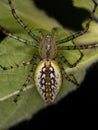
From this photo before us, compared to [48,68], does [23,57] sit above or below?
above

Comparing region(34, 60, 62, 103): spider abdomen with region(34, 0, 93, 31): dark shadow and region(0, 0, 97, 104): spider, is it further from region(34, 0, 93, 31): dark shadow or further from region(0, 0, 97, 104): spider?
region(34, 0, 93, 31): dark shadow

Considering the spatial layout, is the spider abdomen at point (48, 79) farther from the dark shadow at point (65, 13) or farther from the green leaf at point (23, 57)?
the dark shadow at point (65, 13)

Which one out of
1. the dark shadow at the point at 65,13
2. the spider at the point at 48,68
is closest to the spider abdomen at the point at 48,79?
the spider at the point at 48,68

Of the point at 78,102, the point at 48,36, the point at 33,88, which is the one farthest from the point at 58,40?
the point at 78,102

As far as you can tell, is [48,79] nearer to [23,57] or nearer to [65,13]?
[23,57]

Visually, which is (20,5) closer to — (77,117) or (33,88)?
(33,88)

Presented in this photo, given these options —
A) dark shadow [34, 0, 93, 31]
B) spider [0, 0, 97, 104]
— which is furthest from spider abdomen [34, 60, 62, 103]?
dark shadow [34, 0, 93, 31]

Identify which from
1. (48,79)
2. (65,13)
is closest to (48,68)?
(48,79)
